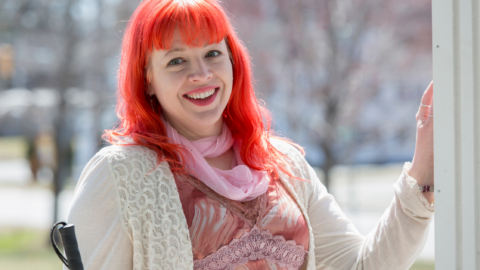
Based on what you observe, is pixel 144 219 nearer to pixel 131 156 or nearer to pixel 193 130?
pixel 131 156

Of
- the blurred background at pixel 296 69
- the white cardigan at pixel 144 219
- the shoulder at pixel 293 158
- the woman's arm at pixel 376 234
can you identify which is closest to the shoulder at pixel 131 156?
the white cardigan at pixel 144 219

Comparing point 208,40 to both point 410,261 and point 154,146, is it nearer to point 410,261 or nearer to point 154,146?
point 154,146

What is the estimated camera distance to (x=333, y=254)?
6.37 feet

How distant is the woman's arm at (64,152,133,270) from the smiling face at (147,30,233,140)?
373 mm

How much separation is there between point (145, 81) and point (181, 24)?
0.28m

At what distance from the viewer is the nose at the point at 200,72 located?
1.74 m

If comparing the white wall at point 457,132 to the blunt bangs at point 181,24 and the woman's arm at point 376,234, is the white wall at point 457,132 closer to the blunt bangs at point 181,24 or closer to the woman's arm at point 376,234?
the woman's arm at point 376,234

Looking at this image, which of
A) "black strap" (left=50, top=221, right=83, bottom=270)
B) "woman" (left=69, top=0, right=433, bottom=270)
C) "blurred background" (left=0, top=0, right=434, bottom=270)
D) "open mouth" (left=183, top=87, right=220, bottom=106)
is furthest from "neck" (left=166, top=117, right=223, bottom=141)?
"blurred background" (left=0, top=0, right=434, bottom=270)

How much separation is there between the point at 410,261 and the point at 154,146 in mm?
1022

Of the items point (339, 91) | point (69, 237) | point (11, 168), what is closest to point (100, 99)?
point (339, 91)

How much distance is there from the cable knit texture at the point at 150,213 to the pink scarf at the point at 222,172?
5.4 inches

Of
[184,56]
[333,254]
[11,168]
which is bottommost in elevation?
[11,168]

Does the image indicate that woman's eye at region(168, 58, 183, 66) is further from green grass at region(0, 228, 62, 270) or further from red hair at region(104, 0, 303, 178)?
green grass at region(0, 228, 62, 270)

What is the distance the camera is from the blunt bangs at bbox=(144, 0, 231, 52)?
1.69 meters
